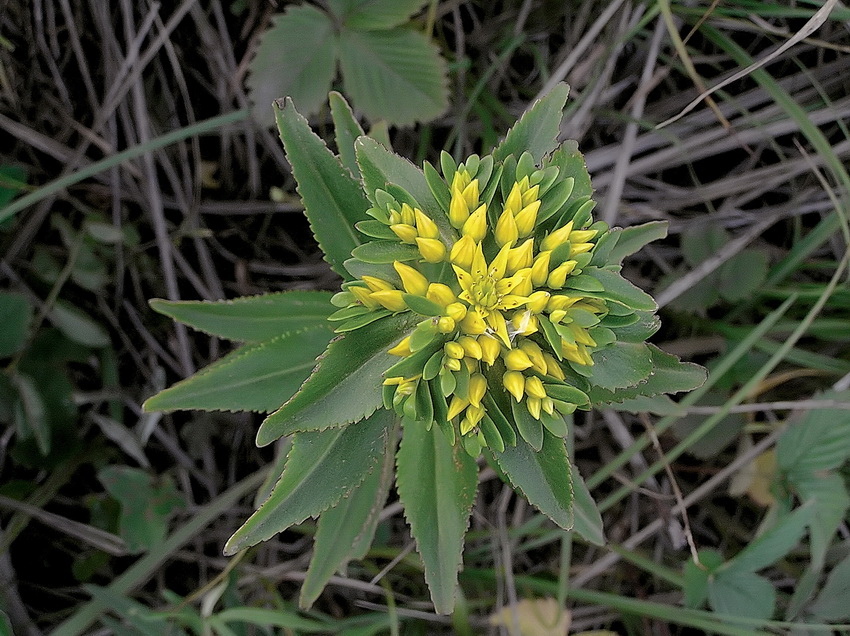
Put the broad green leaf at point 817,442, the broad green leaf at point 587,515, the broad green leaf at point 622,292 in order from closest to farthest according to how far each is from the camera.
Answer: the broad green leaf at point 622,292 → the broad green leaf at point 587,515 → the broad green leaf at point 817,442

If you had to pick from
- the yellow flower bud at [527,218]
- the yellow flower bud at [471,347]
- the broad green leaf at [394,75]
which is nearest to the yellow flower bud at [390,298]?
the yellow flower bud at [471,347]

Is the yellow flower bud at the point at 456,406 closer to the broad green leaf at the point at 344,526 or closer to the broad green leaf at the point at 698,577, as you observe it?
the broad green leaf at the point at 344,526

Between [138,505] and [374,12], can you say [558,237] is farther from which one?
[138,505]

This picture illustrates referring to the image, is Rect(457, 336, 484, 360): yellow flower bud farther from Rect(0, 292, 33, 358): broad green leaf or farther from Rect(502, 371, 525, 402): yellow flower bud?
Rect(0, 292, 33, 358): broad green leaf

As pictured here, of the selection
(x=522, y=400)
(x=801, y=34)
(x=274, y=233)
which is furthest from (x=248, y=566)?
(x=801, y=34)

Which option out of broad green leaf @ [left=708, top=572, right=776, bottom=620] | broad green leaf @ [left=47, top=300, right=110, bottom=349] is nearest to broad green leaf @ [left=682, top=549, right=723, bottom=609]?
broad green leaf @ [left=708, top=572, right=776, bottom=620]

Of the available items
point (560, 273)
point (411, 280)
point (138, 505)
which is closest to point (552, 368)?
point (560, 273)

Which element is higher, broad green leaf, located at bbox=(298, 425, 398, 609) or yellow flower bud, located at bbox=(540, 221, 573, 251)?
yellow flower bud, located at bbox=(540, 221, 573, 251)
